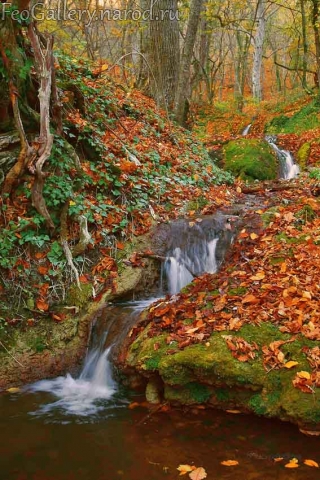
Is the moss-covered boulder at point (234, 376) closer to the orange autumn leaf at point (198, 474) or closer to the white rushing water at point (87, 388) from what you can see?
the white rushing water at point (87, 388)

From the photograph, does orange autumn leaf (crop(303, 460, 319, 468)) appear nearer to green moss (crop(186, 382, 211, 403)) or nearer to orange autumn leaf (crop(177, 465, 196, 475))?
orange autumn leaf (crop(177, 465, 196, 475))

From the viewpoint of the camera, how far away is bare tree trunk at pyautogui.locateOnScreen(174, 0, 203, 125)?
1190 centimetres

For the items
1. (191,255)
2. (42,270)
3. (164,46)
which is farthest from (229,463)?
(164,46)

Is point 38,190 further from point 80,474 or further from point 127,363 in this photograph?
point 80,474

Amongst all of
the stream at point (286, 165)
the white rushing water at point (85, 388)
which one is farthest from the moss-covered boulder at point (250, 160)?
the white rushing water at point (85, 388)

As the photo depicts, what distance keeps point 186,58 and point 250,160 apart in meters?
3.44

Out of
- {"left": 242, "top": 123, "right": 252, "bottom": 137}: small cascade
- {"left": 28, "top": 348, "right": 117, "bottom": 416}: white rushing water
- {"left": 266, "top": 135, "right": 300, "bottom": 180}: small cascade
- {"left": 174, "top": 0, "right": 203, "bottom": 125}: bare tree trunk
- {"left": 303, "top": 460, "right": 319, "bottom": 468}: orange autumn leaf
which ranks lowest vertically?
{"left": 28, "top": 348, "right": 117, "bottom": 416}: white rushing water

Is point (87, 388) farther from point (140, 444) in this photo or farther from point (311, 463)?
point (311, 463)

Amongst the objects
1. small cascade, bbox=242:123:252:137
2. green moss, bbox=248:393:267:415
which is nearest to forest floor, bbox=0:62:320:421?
green moss, bbox=248:393:267:415

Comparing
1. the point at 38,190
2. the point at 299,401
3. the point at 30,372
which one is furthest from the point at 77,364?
the point at 299,401

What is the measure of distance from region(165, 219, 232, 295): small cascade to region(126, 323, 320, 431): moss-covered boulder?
6.80 ft

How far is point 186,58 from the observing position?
1220cm

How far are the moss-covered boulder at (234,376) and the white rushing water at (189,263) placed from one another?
2014 mm

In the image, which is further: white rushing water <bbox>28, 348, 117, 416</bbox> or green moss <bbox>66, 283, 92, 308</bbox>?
green moss <bbox>66, 283, 92, 308</bbox>
